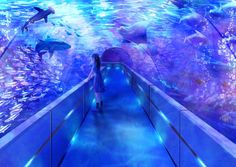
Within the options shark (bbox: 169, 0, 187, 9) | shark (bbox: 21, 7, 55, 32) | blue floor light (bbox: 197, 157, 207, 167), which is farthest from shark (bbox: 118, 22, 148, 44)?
blue floor light (bbox: 197, 157, 207, 167)

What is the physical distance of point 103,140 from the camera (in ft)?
13.1

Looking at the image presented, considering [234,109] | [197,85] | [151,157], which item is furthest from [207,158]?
[197,85]

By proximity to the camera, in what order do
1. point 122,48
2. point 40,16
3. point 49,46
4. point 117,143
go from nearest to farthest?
point 117,143
point 40,16
point 122,48
point 49,46

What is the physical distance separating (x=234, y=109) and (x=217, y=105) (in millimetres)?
2031

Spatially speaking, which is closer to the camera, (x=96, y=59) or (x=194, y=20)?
(x=96, y=59)

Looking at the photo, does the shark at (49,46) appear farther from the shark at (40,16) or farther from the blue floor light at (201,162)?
the blue floor light at (201,162)

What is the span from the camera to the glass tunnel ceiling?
31016mm

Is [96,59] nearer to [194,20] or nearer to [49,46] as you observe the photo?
[194,20]

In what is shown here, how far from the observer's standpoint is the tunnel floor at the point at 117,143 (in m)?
3.18

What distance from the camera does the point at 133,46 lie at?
36844mm

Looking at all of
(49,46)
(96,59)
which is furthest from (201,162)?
(49,46)

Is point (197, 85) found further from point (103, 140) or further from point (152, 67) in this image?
point (103, 140)

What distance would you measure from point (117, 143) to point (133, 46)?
3370 cm

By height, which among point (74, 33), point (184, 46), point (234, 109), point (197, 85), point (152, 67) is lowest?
point (234, 109)
